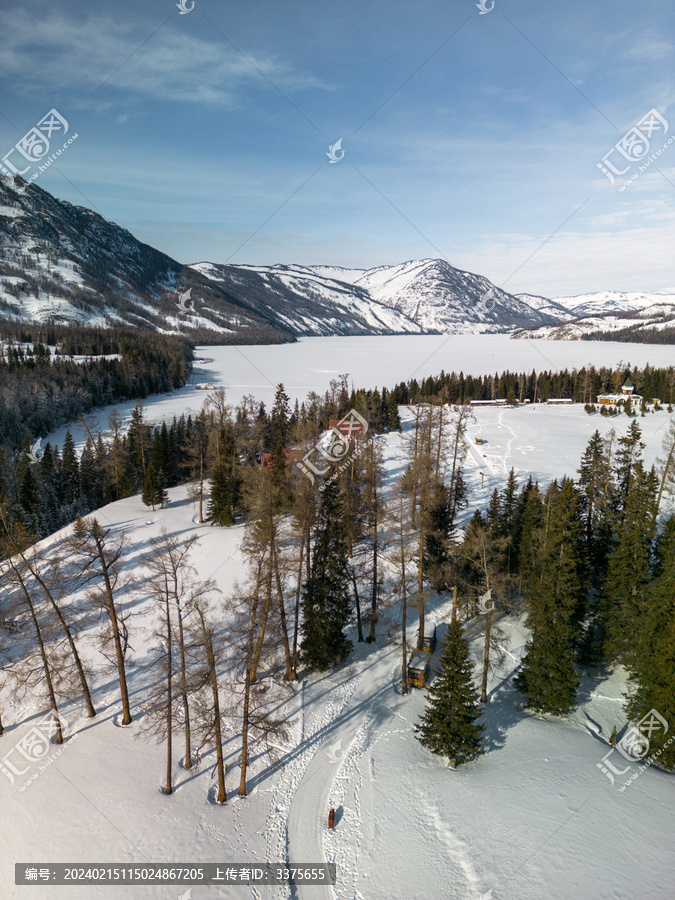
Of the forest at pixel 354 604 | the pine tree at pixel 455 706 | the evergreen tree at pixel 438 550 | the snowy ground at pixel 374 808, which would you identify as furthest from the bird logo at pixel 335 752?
the evergreen tree at pixel 438 550

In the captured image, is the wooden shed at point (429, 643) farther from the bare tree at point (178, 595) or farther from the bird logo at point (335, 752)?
the bare tree at point (178, 595)

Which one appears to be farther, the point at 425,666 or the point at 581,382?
the point at 581,382

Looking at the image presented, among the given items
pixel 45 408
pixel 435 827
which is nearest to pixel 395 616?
pixel 435 827

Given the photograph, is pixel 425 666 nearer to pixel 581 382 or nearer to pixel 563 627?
pixel 563 627

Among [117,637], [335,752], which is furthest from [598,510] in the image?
[117,637]

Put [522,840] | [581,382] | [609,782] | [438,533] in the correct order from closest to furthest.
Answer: [522,840]
[609,782]
[438,533]
[581,382]

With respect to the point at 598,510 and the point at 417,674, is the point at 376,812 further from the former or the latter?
the point at 598,510

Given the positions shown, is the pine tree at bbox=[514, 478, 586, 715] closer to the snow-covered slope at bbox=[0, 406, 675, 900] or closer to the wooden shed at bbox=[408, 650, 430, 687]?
the snow-covered slope at bbox=[0, 406, 675, 900]
